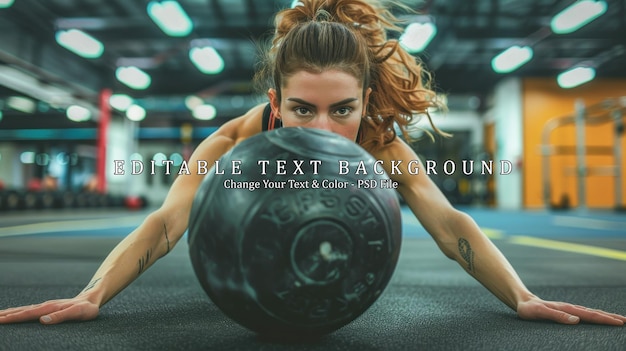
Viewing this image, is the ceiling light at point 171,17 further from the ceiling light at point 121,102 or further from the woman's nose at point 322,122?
the woman's nose at point 322,122

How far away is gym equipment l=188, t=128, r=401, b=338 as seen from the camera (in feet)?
3.11

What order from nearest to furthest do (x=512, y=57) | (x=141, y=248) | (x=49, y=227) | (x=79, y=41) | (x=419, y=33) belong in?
(x=141, y=248) → (x=49, y=227) → (x=419, y=33) → (x=79, y=41) → (x=512, y=57)

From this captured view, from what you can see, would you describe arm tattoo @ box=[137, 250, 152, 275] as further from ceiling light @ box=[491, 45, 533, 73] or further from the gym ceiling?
ceiling light @ box=[491, 45, 533, 73]

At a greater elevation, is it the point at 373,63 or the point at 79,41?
→ the point at 79,41

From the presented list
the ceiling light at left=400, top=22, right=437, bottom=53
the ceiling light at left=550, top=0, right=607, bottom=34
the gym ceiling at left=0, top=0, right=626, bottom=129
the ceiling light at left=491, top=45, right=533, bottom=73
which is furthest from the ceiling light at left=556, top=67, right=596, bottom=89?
the ceiling light at left=400, top=22, right=437, bottom=53

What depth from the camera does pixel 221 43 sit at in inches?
433

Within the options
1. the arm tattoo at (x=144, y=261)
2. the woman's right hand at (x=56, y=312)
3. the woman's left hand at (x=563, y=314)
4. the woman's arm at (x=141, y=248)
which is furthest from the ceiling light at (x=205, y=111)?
the woman's left hand at (x=563, y=314)

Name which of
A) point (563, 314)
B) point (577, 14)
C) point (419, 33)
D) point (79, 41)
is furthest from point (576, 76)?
point (563, 314)

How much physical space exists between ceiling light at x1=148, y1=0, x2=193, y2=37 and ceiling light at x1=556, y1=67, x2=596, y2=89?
9259 mm

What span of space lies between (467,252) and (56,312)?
1281 millimetres

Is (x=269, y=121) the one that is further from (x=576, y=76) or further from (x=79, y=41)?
(x=576, y=76)

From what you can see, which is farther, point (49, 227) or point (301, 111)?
point (49, 227)

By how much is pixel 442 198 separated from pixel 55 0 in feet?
30.5

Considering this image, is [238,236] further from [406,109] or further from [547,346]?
[406,109]
